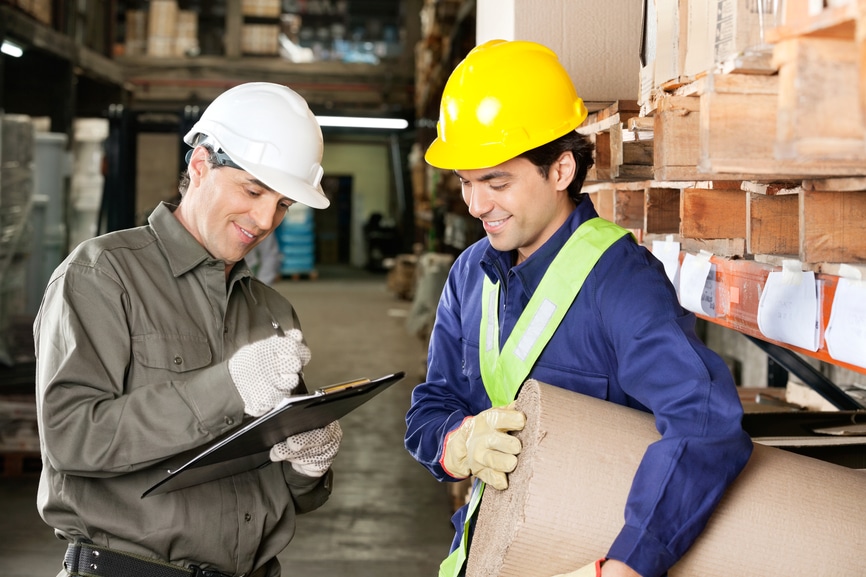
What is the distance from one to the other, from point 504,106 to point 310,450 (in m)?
0.92

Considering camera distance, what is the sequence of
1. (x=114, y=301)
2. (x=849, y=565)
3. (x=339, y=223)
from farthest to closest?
(x=339, y=223), (x=114, y=301), (x=849, y=565)

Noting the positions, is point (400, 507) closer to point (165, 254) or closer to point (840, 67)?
point (165, 254)

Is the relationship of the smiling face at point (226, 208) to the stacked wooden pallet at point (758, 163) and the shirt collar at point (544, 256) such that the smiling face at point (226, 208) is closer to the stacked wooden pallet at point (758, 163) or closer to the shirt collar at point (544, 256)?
the shirt collar at point (544, 256)

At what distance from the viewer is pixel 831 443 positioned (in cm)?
244

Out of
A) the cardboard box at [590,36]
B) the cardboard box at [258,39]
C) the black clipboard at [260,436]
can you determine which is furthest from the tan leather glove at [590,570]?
the cardboard box at [258,39]

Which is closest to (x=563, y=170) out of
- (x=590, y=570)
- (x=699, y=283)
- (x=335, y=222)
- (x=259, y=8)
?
(x=699, y=283)

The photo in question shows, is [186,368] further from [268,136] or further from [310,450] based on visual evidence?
[268,136]

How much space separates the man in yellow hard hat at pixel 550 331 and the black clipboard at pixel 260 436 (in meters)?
0.23

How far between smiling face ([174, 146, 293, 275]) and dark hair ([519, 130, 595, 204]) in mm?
624

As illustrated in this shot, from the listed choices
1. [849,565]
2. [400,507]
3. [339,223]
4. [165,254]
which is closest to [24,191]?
[400,507]

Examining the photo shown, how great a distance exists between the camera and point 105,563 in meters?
1.92

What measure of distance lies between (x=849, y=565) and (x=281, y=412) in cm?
111

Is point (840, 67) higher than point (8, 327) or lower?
higher

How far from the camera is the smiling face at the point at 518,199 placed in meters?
2.04
